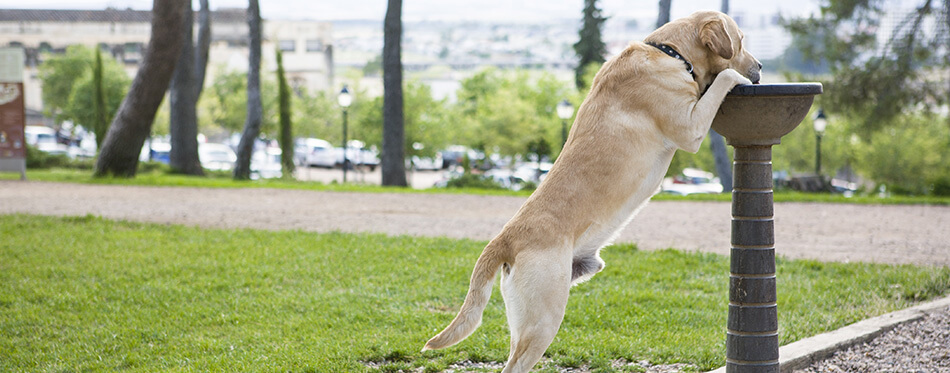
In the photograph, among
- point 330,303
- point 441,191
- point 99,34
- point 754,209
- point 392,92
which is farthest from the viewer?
point 99,34

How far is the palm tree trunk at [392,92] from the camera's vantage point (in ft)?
68.7

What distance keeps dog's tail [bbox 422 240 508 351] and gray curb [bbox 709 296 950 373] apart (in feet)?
5.82

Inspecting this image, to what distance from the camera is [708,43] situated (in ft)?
11.4

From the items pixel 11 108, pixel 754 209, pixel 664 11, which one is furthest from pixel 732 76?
pixel 664 11

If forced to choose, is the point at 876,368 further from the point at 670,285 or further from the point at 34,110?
the point at 34,110

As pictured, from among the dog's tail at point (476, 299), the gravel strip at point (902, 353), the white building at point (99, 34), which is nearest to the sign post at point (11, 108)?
the dog's tail at point (476, 299)

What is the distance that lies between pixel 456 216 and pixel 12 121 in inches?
422

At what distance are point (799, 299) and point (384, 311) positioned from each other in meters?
3.32

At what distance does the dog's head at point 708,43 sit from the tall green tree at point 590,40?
153 feet

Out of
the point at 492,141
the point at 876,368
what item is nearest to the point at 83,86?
the point at 492,141

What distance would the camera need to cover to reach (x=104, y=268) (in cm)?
764

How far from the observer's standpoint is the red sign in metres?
16.7

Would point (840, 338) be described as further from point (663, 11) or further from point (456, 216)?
point (663, 11)

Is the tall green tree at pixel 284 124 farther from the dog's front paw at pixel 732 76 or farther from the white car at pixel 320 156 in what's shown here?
the dog's front paw at pixel 732 76
